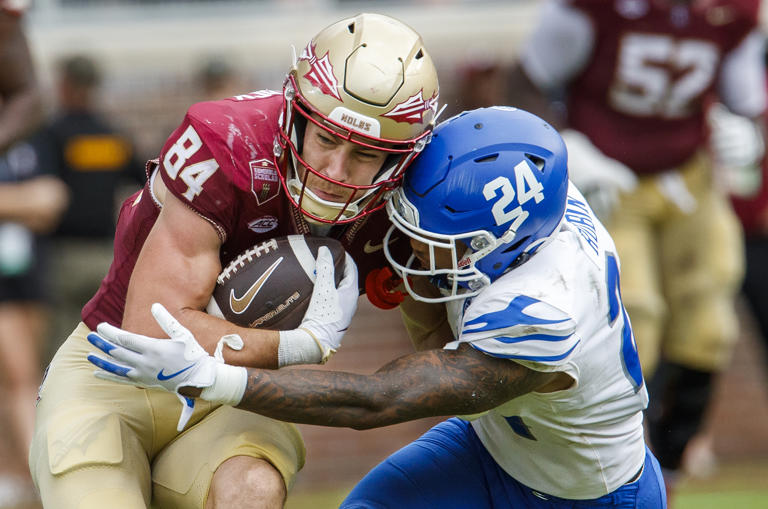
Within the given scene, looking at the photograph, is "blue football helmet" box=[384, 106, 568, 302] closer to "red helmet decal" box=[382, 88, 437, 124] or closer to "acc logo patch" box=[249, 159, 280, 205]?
"red helmet decal" box=[382, 88, 437, 124]

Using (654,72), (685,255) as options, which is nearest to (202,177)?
(654,72)

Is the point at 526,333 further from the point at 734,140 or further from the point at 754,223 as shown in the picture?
the point at 754,223

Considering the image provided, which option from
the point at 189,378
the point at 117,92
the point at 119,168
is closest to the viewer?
the point at 189,378

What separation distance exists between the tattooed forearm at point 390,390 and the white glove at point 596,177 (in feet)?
6.74

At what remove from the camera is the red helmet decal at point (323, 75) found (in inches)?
115

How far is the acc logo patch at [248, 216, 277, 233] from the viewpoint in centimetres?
299

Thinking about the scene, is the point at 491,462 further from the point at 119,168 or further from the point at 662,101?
the point at 119,168

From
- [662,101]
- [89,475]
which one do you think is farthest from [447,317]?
[662,101]

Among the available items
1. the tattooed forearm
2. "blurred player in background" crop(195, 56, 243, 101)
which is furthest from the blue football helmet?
"blurred player in background" crop(195, 56, 243, 101)

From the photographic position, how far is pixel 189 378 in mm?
2604

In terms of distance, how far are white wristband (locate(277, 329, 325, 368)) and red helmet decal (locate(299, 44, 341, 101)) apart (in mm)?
625

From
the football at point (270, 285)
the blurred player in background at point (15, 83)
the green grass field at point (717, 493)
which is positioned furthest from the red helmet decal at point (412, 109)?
the green grass field at point (717, 493)

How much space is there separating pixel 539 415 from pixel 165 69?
4.98m

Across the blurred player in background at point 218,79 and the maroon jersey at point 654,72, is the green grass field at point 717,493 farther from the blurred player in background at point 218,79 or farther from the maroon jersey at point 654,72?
the blurred player in background at point 218,79
